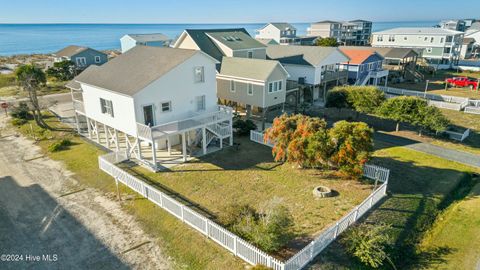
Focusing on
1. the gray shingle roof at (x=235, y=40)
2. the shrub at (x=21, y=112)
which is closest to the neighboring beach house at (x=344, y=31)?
the gray shingle roof at (x=235, y=40)

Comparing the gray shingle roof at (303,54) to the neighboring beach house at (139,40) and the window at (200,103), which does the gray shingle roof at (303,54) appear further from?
the neighboring beach house at (139,40)

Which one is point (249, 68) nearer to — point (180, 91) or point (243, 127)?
point (243, 127)

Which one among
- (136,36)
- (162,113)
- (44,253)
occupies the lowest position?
(44,253)

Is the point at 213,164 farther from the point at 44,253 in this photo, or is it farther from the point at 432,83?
the point at 432,83

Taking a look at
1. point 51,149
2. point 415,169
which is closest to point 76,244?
point 51,149

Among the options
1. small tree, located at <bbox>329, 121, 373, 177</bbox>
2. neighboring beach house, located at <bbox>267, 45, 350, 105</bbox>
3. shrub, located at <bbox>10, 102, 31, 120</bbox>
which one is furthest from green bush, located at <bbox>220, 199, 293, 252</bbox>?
shrub, located at <bbox>10, 102, 31, 120</bbox>

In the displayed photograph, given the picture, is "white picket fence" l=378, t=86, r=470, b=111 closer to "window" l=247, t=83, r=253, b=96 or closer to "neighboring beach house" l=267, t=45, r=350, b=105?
"neighboring beach house" l=267, t=45, r=350, b=105
